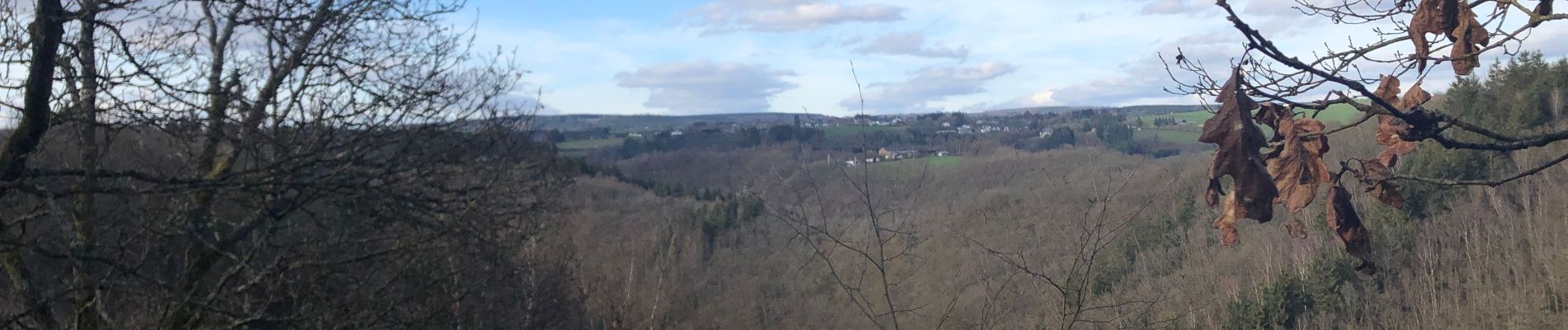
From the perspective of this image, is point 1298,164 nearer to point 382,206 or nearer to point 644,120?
point 382,206

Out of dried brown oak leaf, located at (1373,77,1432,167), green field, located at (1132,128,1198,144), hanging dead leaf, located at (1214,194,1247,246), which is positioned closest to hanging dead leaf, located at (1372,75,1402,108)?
dried brown oak leaf, located at (1373,77,1432,167)

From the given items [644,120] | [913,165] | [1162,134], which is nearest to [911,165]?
[913,165]

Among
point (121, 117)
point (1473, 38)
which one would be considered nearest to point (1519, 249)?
point (1473, 38)

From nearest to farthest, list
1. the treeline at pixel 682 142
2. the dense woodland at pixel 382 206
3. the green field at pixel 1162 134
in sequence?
the dense woodland at pixel 382 206 < the green field at pixel 1162 134 < the treeline at pixel 682 142

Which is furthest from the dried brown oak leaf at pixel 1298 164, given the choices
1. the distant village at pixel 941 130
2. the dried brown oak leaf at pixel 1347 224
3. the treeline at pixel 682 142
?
the treeline at pixel 682 142

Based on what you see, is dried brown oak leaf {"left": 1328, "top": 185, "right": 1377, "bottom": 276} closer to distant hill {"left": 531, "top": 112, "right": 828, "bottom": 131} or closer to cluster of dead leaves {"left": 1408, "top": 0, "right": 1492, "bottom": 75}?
cluster of dead leaves {"left": 1408, "top": 0, "right": 1492, "bottom": 75}

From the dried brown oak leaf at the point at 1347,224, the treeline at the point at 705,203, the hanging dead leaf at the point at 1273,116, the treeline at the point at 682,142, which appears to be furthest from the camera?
the treeline at the point at 682,142

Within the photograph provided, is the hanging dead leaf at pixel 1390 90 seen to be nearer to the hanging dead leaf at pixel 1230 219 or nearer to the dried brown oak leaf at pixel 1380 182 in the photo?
the dried brown oak leaf at pixel 1380 182

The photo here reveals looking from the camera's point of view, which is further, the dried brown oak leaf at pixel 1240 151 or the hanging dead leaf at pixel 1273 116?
the hanging dead leaf at pixel 1273 116
